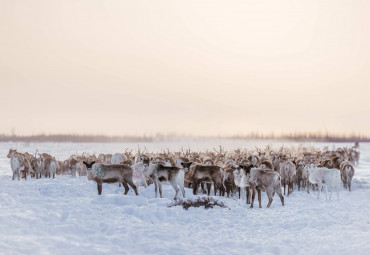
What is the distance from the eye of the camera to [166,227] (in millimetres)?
11195

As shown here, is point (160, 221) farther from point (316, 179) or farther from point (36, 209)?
point (316, 179)

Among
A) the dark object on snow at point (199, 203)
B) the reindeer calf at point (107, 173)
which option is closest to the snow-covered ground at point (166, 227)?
the dark object on snow at point (199, 203)

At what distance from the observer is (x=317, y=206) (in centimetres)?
1490

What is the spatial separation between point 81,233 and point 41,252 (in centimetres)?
184

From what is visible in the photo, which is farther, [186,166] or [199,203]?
[186,166]

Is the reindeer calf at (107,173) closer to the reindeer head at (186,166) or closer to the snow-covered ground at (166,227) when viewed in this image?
the snow-covered ground at (166,227)

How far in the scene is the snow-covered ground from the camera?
944 cm

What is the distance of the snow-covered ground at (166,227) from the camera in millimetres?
9438

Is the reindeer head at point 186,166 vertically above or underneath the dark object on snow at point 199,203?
above

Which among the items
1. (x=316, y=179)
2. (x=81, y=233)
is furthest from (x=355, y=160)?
(x=81, y=233)

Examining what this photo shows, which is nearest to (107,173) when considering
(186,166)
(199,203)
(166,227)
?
(186,166)

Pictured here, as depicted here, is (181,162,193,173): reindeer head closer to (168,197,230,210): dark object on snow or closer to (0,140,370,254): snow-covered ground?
(168,197,230,210): dark object on snow

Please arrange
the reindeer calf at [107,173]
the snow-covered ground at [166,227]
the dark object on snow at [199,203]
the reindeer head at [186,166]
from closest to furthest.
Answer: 1. the snow-covered ground at [166,227]
2. the dark object on snow at [199,203]
3. the reindeer calf at [107,173]
4. the reindeer head at [186,166]

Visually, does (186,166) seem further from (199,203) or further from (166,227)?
(166,227)
